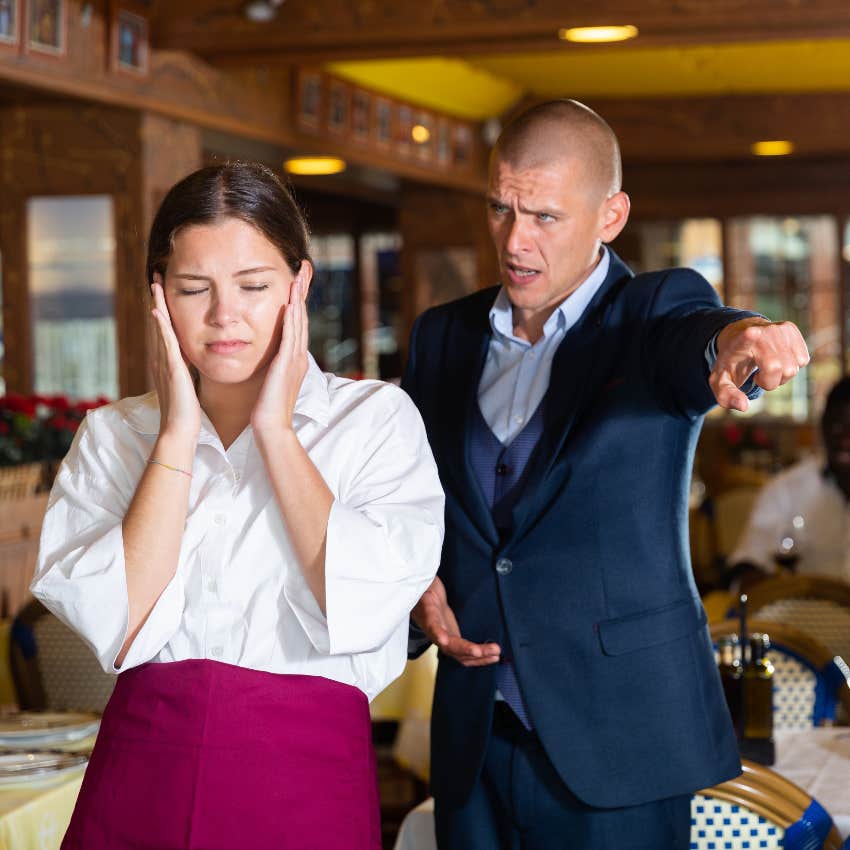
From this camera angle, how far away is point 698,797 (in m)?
1.99

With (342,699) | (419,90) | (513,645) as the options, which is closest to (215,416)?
(342,699)

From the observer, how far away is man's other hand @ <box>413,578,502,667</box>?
1941mm

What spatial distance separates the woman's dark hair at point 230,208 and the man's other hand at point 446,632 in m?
0.59

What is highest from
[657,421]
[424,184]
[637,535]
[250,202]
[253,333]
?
[424,184]

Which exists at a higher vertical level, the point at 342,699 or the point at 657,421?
the point at 657,421

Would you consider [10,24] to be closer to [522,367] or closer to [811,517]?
[811,517]

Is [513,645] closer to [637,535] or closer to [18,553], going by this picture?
[637,535]

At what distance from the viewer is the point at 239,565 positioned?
1525 mm

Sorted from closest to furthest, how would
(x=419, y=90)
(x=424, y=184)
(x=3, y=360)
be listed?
(x=3, y=360) < (x=419, y=90) < (x=424, y=184)

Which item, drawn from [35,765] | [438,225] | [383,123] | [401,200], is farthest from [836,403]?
[401,200]

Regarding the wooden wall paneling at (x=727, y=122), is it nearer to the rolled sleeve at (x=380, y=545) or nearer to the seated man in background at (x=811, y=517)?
the seated man in background at (x=811, y=517)

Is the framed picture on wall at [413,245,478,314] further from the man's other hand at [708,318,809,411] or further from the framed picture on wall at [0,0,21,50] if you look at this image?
the man's other hand at [708,318,809,411]

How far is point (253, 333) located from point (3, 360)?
4.75m

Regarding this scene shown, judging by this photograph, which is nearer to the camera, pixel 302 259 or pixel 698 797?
pixel 302 259
